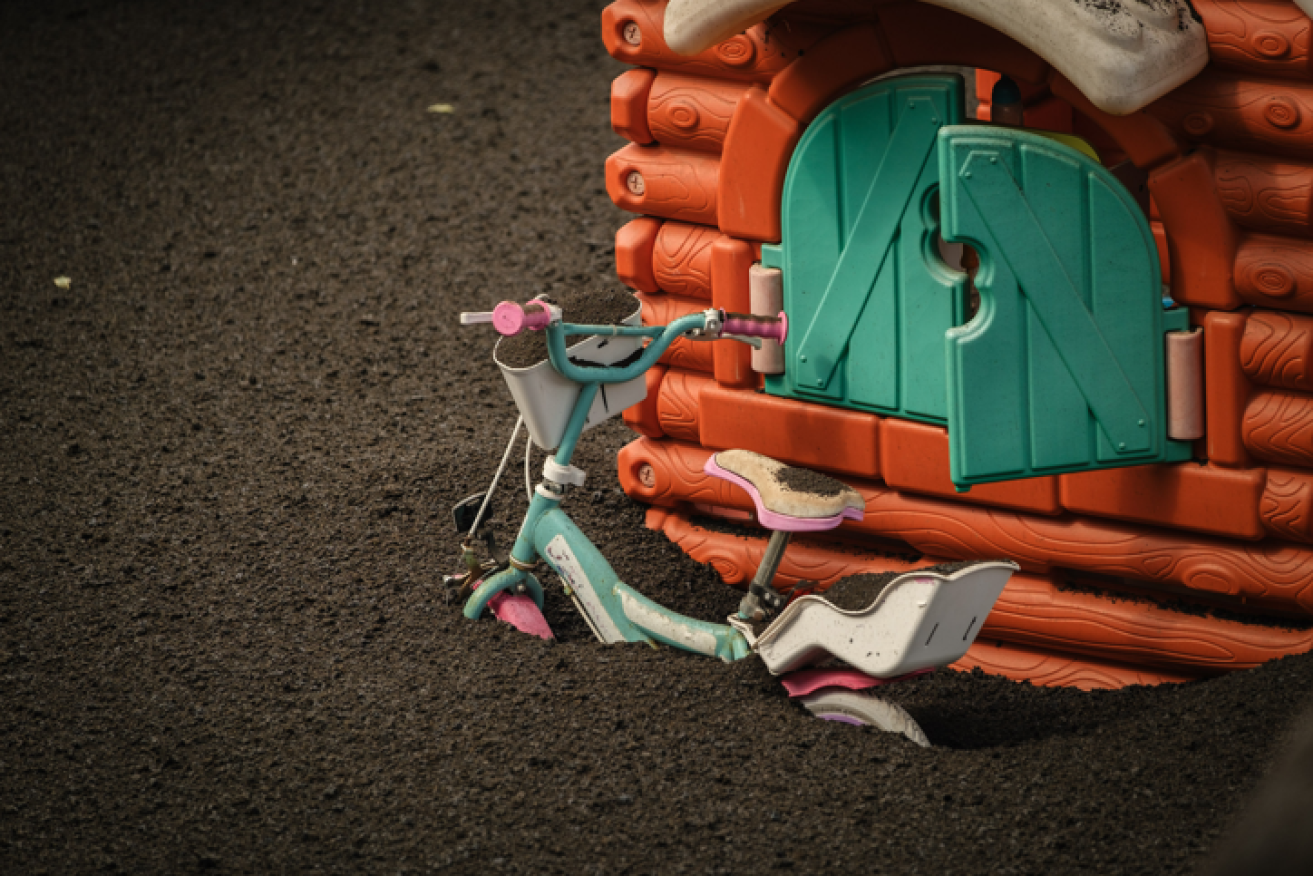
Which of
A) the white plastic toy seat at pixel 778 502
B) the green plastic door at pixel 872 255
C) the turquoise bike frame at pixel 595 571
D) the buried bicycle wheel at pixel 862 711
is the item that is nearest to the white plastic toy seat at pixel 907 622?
the buried bicycle wheel at pixel 862 711

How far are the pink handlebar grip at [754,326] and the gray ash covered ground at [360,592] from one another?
94 cm

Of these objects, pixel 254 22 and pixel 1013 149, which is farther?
pixel 254 22

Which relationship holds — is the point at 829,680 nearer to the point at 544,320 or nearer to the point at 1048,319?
the point at 1048,319

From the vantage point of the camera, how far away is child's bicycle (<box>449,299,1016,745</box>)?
11.7 feet

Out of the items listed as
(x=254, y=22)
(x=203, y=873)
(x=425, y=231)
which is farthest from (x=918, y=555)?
(x=254, y=22)

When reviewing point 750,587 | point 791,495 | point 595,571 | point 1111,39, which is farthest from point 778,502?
point 1111,39

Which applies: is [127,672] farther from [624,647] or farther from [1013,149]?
[1013,149]

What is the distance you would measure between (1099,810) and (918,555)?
1235mm

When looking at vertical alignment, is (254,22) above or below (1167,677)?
above

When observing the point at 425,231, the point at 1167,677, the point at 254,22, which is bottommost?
the point at 1167,677

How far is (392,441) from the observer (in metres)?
5.84

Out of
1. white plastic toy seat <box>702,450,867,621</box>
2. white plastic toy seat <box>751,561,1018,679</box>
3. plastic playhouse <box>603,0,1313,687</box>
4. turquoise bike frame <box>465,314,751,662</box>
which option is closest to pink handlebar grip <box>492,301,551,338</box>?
turquoise bike frame <box>465,314,751,662</box>

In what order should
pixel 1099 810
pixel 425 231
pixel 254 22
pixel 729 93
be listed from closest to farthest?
pixel 1099 810 < pixel 729 93 < pixel 425 231 < pixel 254 22

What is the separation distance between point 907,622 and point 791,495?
495 millimetres
